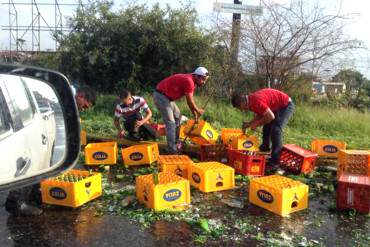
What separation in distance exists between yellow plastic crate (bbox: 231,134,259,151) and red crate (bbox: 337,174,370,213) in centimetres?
273

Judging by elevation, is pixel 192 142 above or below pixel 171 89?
below

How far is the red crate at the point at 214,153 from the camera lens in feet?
23.7

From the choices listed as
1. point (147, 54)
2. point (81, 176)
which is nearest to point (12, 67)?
point (81, 176)

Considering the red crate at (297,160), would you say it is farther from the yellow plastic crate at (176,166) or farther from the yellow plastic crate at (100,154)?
the yellow plastic crate at (100,154)

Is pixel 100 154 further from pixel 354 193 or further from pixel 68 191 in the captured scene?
pixel 354 193

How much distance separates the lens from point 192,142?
8.62 meters

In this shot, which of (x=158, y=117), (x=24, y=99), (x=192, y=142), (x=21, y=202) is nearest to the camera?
(x=24, y=99)

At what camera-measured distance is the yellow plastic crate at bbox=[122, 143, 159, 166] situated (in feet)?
23.6

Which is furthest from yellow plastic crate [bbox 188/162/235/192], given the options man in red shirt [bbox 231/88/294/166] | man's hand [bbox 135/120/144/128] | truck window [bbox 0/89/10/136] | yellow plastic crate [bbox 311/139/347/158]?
truck window [bbox 0/89/10/136]

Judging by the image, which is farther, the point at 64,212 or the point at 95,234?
the point at 64,212

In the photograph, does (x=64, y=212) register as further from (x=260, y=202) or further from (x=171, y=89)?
(x=171, y=89)

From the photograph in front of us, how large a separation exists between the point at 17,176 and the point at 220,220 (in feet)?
11.0

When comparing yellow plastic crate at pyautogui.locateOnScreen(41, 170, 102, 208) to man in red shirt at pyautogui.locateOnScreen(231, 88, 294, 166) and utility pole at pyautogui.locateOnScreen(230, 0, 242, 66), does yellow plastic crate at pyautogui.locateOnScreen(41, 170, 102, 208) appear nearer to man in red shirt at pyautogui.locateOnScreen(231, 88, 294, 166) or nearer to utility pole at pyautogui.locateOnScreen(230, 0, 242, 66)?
man in red shirt at pyautogui.locateOnScreen(231, 88, 294, 166)

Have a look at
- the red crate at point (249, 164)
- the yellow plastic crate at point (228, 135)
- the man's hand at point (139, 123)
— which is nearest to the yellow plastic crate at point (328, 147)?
the yellow plastic crate at point (228, 135)
